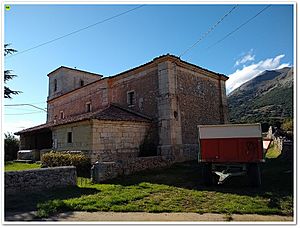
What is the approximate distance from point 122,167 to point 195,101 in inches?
294

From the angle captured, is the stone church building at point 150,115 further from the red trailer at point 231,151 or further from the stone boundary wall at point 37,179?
the red trailer at point 231,151

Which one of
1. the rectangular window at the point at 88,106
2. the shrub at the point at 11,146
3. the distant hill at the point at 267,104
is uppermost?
the distant hill at the point at 267,104

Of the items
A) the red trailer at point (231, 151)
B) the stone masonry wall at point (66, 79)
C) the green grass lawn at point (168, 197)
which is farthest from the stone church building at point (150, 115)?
the stone masonry wall at point (66, 79)

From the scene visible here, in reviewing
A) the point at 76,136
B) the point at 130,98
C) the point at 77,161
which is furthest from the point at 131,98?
the point at 77,161

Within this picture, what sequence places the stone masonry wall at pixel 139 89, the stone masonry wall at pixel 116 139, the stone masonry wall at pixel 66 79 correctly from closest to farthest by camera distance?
the stone masonry wall at pixel 116 139
the stone masonry wall at pixel 139 89
the stone masonry wall at pixel 66 79

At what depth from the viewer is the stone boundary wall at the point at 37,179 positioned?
777 cm

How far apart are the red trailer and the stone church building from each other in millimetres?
3863

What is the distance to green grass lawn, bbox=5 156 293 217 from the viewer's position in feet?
20.7

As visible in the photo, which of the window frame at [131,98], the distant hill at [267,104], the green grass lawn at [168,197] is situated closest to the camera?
the green grass lawn at [168,197]

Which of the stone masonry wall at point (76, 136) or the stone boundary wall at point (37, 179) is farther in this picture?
the stone masonry wall at point (76, 136)

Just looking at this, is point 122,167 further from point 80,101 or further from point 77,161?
point 80,101

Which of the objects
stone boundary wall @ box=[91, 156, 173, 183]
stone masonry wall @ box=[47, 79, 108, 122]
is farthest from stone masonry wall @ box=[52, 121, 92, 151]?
stone masonry wall @ box=[47, 79, 108, 122]

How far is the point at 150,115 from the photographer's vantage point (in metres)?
15.8
